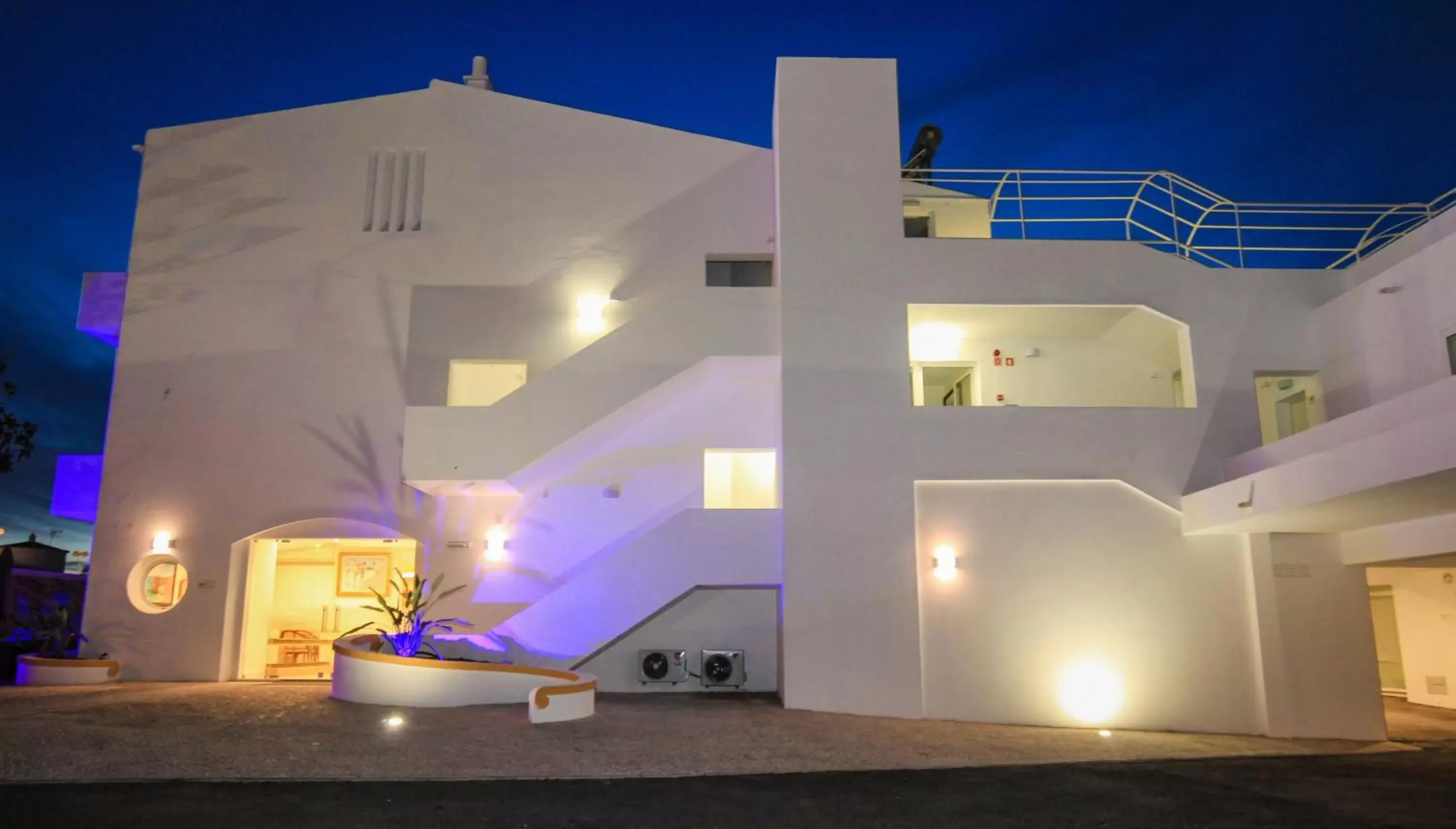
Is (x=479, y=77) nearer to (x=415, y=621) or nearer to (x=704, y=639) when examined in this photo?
(x=415, y=621)

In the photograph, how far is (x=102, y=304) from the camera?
44.2ft

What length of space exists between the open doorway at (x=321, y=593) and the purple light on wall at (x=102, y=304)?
4.45 meters

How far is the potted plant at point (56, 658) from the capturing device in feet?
37.4

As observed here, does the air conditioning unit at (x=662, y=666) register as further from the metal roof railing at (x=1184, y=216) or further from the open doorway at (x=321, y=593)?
the metal roof railing at (x=1184, y=216)

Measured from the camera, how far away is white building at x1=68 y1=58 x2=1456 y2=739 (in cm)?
979

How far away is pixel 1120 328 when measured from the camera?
11695 mm

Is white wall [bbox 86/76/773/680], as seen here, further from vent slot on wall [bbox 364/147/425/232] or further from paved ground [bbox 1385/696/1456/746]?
paved ground [bbox 1385/696/1456/746]

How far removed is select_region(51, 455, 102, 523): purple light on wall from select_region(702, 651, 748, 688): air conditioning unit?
31.3ft

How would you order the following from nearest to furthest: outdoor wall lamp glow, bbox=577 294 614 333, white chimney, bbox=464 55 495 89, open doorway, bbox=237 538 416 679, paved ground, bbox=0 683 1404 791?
paved ground, bbox=0 683 1404 791 → outdoor wall lamp glow, bbox=577 294 614 333 → white chimney, bbox=464 55 495 89 → open doorway, bbox=237 538 416 679

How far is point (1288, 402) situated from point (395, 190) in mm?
13368

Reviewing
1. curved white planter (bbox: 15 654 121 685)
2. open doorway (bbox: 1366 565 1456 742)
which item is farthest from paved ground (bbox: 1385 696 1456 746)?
curved white planter (bbox: 15 654 121 685)

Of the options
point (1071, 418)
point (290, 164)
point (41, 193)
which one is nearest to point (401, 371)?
point (290, 164)

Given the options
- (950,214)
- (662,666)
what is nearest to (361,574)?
(662,666)

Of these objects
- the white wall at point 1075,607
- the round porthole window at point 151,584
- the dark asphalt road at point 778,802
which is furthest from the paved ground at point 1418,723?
the round porthole window at point 151,584
